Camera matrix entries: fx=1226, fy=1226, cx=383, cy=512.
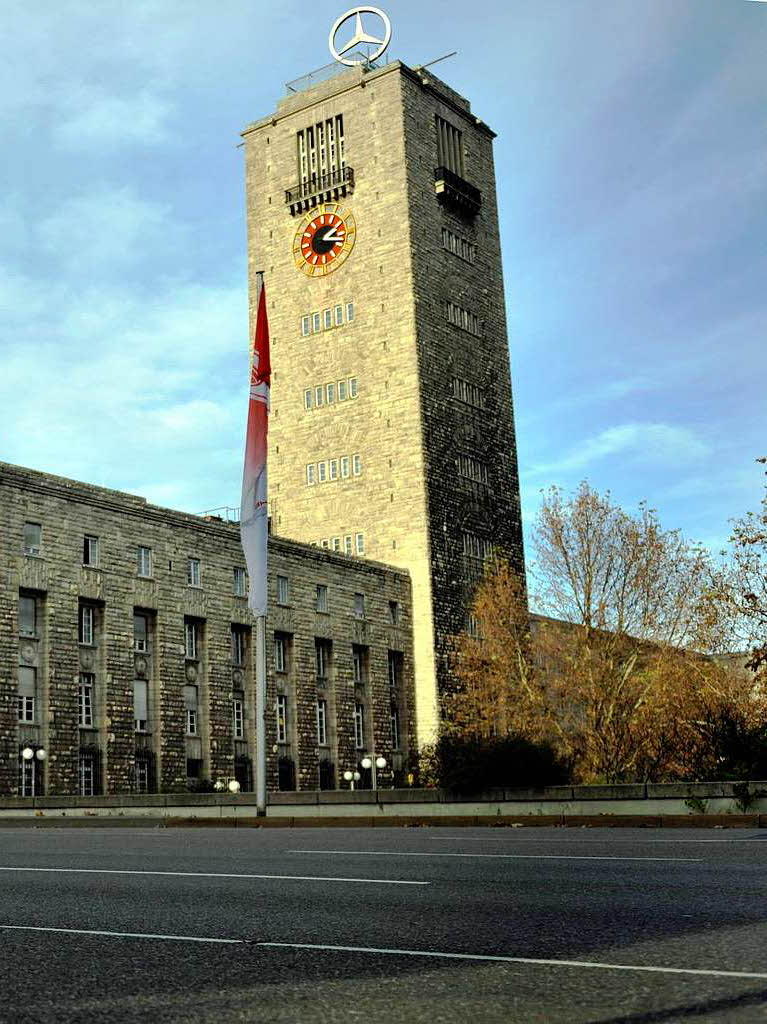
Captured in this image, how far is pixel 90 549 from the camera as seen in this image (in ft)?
166

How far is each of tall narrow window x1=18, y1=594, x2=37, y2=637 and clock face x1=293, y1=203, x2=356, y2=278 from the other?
33.0m

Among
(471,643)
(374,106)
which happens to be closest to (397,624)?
(471,643)

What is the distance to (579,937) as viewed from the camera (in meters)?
6.43

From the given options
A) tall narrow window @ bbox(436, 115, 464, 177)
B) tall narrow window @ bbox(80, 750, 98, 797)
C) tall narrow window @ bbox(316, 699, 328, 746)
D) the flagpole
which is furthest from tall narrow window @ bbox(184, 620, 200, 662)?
tall narrow window @ bbox(436, 115, 464, 177)

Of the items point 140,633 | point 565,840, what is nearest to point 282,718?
point 140,633

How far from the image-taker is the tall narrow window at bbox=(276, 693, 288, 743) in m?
58.9

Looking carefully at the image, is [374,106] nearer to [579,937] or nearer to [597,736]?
[597,736]

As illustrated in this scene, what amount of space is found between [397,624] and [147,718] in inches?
730

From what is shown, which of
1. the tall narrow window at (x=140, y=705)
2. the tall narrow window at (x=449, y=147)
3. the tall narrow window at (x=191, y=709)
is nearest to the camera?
the tall narrow window at (x=140, y=705)

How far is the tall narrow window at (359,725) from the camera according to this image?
63447 millimetres

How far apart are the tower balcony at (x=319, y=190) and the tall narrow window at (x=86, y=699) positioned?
36418 millimetres

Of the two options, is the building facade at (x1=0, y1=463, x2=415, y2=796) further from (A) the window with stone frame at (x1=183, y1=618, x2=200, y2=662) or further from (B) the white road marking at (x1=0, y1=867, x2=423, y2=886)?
(B) the white road marking at (x1=0, y1=867, x2=423, y2=886)

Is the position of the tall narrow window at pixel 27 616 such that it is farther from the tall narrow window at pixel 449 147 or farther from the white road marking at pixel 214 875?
the tall narrow window at pixel 449 147

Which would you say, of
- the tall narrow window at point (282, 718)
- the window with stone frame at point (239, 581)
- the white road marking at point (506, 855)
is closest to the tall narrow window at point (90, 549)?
→ the window with stone frame at point (239, 581)
